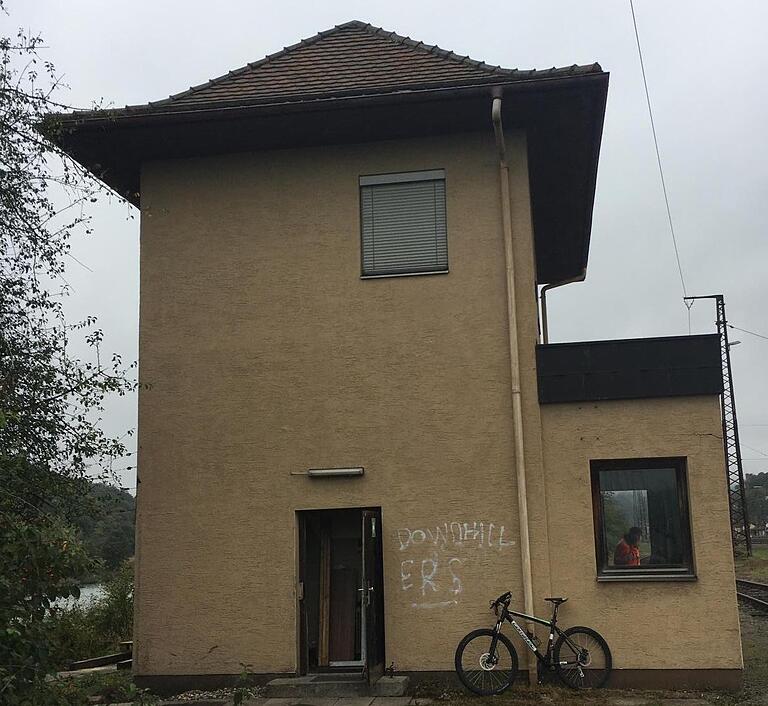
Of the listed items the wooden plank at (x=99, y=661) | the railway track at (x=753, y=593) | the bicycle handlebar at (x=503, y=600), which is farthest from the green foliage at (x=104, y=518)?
the railway track at (x=753, y=593)

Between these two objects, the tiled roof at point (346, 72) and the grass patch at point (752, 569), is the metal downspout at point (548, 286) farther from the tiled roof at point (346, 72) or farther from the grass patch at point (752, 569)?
the grass patch at point (752, 569)

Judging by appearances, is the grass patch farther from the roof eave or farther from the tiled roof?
the roof eave

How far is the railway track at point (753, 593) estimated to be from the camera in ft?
69.8

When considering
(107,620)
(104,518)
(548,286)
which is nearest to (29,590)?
(104,518)

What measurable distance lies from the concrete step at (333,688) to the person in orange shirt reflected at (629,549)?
2.68 m

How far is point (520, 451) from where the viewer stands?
406 inches

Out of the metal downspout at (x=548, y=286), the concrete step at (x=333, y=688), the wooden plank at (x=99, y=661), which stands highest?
the metal downspout at (x=548, y=286)

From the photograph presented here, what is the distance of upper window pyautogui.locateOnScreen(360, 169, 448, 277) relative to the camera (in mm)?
11188

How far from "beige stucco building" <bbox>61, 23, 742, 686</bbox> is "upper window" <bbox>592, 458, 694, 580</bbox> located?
3 centimetres

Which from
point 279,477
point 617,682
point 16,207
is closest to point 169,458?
point 279,477

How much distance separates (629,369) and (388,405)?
2765mm

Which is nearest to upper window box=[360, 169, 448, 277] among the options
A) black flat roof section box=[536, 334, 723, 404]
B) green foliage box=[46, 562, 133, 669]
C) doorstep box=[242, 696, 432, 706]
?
black flat roof section box=[536, 334, 723, 404]

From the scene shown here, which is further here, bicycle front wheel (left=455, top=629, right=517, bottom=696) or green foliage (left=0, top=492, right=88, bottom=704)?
bicycle front wheel (left=455, top=629, right=517, bottom=696)

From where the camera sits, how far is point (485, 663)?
9.84m
